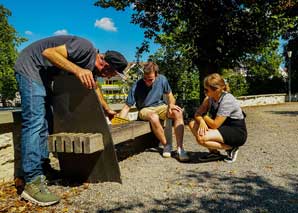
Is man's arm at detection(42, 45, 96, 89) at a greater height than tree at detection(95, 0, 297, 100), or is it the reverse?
tree at detection(95, 0, 297, 100)

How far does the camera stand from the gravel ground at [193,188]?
10.1ft

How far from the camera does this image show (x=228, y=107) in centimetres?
440

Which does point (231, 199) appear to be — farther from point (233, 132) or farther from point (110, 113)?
point (110, 113)

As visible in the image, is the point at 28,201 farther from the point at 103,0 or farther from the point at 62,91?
the point at 103,0

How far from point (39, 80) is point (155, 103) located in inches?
93.6

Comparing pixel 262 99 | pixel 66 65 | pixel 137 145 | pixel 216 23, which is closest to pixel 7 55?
pixel 262 99

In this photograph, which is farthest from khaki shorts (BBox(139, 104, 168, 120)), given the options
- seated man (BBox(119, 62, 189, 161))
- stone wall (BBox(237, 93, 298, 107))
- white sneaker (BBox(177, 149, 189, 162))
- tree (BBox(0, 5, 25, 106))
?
tree (BBox(0, 5, 25, 106))

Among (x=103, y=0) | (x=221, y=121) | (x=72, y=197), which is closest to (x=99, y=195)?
(x=72, y=197)

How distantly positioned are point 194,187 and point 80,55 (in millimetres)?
1766

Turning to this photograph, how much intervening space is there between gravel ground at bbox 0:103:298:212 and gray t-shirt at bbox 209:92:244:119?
651mm

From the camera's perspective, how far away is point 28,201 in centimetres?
323

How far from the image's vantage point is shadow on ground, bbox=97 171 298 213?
3005mm

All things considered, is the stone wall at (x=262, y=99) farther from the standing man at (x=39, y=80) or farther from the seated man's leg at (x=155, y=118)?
the standing man at (x=39, y=80)

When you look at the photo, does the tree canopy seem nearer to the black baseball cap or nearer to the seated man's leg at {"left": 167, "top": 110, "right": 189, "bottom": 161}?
the seated man's leg at {"left": 167, "top": 110, "right": 189, "bottom": 161}
